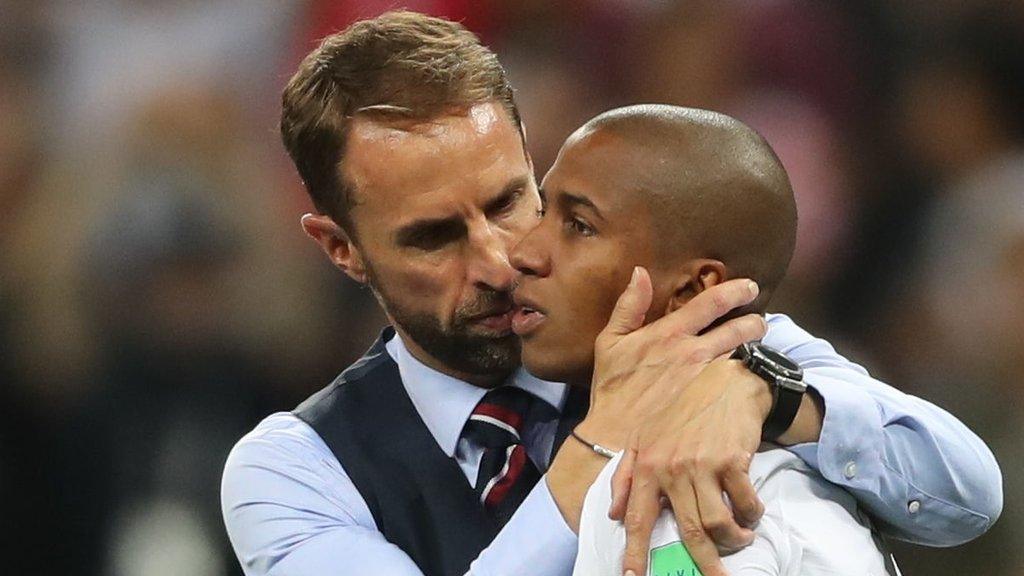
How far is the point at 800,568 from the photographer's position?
1.24m

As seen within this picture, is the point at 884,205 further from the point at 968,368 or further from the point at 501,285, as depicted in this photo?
the point at 501,285

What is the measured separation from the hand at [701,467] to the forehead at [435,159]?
579 mm

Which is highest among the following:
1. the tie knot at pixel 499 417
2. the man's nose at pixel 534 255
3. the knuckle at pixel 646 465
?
the man's nose at pixel 534 255

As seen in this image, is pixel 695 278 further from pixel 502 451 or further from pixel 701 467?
pixel 502 451

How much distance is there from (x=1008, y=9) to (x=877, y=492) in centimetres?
233

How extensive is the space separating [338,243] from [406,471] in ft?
1.30

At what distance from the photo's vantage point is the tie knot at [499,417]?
184cm

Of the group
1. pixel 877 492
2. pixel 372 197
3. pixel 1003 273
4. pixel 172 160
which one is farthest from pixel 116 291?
pixel 877 492

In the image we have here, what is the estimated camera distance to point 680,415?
1.36 m

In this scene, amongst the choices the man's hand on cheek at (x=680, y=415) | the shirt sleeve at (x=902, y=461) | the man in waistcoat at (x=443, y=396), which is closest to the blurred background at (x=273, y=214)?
the man in waistcoat at (x=443, y=396)

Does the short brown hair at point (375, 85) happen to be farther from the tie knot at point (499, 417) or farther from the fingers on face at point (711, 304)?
the fingers on face at point (711, 304)

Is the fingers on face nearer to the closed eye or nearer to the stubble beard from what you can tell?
the closed eye

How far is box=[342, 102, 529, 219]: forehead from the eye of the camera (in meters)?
1.87

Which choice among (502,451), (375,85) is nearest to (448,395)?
(502,451)
